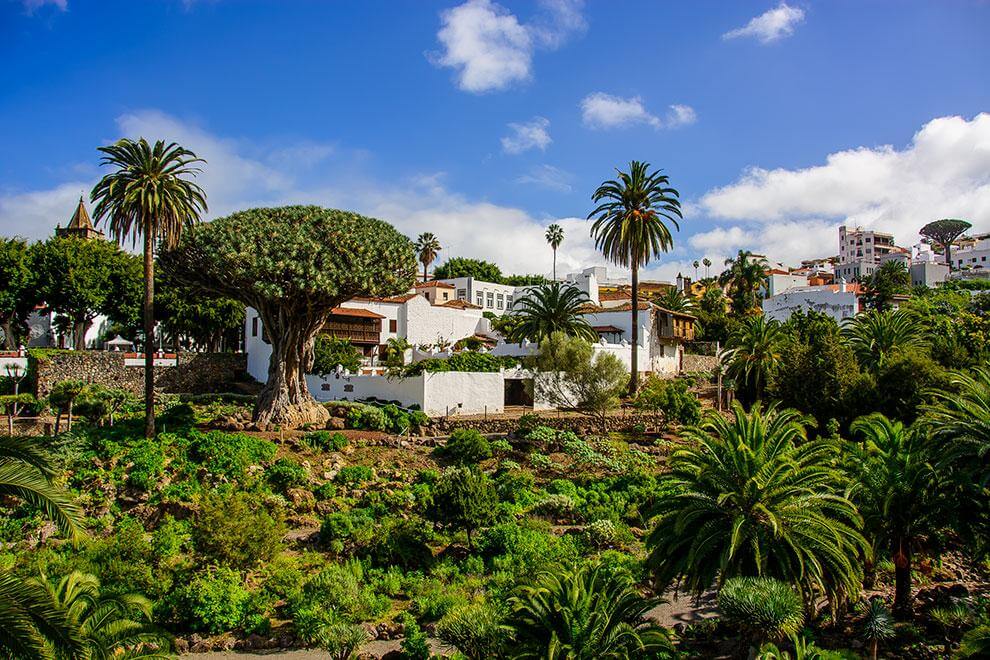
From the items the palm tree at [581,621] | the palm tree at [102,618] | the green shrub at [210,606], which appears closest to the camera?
the palm tree at [102,618]

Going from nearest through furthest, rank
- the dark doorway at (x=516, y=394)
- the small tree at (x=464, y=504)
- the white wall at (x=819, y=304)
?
the small tree at (x=464, y=504) → the dark doorway at (x=516, y=394) → the white wall at (x=819, y=304)

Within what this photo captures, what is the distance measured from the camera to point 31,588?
8.83 metres

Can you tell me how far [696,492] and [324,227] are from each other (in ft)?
79.8

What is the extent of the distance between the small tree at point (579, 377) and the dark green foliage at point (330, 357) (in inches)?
533

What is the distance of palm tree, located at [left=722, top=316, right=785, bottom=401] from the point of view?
43562mm

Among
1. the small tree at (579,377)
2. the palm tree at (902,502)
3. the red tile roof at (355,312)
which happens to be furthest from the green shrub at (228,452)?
the palm tree at (902,502)

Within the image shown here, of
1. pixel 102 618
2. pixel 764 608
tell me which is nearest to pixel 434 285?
pixel 102 618

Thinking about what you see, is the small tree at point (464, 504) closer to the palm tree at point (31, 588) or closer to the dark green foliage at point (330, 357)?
the palm tree at point (31, 588)

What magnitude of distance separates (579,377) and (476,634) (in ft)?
82.1

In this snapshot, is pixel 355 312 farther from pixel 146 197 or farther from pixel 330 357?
pixel 146 197

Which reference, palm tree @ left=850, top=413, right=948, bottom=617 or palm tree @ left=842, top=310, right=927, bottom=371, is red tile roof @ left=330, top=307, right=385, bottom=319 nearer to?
palm tree @ left=842, top=310, right=927, bottom=371

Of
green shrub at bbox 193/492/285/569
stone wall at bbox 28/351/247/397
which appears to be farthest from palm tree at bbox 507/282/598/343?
green shrub at bbox 193/492/285/569

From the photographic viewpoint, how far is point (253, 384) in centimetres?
4862

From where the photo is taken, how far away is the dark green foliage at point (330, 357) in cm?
4491
